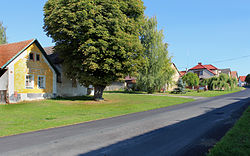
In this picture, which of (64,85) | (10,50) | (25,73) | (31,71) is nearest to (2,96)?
(25,73)

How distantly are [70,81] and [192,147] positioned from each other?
26986 mm

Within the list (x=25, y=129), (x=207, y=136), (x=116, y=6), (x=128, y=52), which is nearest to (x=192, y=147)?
(x=207, y=136)

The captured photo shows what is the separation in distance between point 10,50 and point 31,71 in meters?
3.69

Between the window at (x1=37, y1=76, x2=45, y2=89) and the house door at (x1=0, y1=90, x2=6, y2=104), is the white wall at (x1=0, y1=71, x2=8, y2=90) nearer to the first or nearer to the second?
the house door at (x1=0, y1=90, x2=6, y2=104)

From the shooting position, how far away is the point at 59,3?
862 inches

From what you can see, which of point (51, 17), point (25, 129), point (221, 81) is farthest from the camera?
point (221, 81)

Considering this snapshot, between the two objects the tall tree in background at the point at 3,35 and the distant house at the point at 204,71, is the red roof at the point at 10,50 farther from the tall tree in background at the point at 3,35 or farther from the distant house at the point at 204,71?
the distant house at the point at 204,71

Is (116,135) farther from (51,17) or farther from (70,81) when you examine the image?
(70,81)

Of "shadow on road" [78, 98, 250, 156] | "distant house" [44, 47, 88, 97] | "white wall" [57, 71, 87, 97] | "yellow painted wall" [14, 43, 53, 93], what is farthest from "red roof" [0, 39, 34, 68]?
"shadow on road" [78, 98, 250, 156]

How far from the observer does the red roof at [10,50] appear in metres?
22.8

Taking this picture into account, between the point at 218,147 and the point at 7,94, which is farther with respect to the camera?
the point at 7,94

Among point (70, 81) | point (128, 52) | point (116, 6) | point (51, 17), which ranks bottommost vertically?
point (70, 81)

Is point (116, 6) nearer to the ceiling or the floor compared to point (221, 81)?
nearer to the ceiling

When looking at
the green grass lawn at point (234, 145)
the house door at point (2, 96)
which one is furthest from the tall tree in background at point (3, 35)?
the green grass lawn at point (234, 145)
